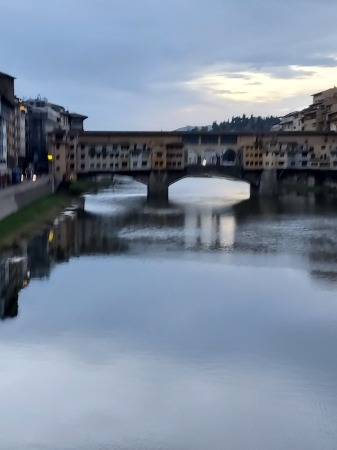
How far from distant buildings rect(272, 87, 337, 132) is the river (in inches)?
1079

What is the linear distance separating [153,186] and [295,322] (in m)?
25.8

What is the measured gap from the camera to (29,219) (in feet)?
71.0

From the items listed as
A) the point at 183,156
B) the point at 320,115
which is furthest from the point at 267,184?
the point at 320,115

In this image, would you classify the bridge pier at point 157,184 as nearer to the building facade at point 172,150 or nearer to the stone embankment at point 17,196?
the building facade at point 172,150

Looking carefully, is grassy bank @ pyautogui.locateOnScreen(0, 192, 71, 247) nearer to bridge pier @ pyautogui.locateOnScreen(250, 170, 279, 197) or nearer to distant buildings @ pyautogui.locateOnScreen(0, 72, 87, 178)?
distant buildings @ pyautogui.locateOnScreen(0, 72, 87, 178)

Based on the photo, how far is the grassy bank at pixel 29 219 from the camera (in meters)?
18.2

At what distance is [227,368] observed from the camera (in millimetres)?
8461

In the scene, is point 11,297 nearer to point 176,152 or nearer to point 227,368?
point 227,368

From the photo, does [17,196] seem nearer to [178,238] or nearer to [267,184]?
[178,238]

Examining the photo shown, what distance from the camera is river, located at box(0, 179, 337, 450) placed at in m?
6.82

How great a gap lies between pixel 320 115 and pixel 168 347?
39815 millimetres

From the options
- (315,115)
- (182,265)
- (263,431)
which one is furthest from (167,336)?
(315,115)

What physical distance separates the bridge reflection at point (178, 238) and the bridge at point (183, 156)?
6.59 metres

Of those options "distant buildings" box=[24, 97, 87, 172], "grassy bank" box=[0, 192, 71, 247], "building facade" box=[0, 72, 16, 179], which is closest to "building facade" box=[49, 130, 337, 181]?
"building facade" box=[0, 72, 16, 179]
